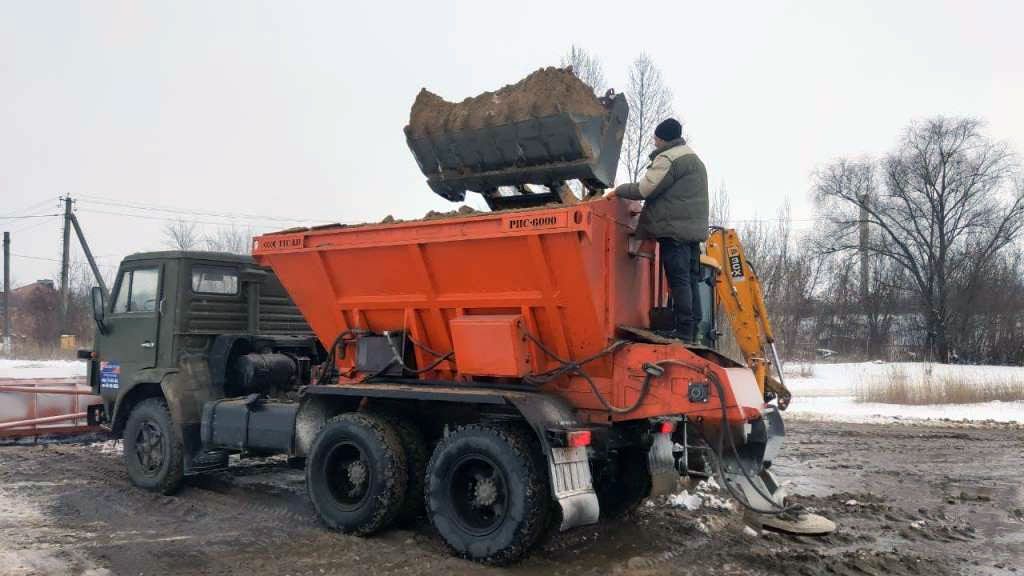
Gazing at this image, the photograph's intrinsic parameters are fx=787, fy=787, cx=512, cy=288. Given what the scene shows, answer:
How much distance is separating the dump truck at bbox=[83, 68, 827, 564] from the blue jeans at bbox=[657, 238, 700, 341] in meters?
0.24

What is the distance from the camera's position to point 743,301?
7855 millimetres

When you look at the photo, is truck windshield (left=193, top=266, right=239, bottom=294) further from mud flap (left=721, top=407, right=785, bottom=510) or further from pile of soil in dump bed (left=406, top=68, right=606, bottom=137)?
mud flap (left=721, top=407, right=785, bottom=510)

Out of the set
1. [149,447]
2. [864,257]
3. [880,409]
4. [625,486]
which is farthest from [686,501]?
[864,257]

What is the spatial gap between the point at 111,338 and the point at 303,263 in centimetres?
308

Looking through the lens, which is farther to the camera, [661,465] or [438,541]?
[438,541]

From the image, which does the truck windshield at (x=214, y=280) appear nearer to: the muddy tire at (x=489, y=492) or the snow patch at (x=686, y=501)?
the muddy tire at (x=489, y=492)

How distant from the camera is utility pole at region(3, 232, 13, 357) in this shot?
110 ft

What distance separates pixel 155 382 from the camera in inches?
317

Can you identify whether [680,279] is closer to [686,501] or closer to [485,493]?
[485,493]

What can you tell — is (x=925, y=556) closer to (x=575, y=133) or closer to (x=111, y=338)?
(x=575, y=133)

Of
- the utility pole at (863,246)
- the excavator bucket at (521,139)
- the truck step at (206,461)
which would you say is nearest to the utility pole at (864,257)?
the utility pole at (863,246)

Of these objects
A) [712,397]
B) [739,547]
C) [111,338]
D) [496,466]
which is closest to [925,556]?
[739,547]

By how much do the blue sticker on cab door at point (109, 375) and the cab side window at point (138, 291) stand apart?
594mm

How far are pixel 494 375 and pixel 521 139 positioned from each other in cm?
191
